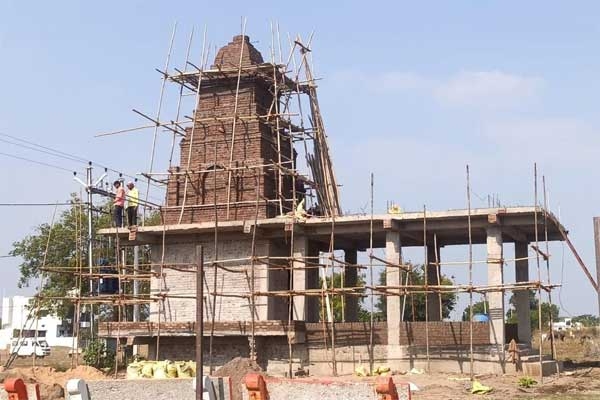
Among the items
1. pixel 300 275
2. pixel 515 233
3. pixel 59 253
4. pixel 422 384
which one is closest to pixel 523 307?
pixel 515 233

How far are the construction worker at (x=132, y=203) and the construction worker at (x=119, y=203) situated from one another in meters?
0.22

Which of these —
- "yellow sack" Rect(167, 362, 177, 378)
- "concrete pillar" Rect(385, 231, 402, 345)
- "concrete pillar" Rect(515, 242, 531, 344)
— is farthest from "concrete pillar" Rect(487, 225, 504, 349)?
"yellow sack" Rect(167, 362, 177, 378)

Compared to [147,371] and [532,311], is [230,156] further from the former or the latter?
[532,311]

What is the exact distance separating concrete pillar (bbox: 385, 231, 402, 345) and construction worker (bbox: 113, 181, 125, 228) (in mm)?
9450

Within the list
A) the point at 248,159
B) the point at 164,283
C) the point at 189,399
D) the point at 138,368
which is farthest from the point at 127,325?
the point at 189,399

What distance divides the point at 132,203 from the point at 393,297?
977 centimetres

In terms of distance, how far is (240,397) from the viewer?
12.9 metres

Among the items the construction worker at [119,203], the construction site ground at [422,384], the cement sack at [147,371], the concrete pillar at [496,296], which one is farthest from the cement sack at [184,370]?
the concrete pillar at [496,296]

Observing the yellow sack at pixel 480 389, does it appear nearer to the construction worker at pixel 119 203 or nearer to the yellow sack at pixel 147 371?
the yellow sack at pixel 147 371

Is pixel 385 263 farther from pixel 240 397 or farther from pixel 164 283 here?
pixel 240 397

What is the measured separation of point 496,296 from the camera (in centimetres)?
2455

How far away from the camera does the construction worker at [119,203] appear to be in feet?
96.1

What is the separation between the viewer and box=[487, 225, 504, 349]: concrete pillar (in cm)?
2445

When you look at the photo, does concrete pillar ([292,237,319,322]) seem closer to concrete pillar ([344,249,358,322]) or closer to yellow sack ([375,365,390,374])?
concrete pillar ([344,249,358,322])
